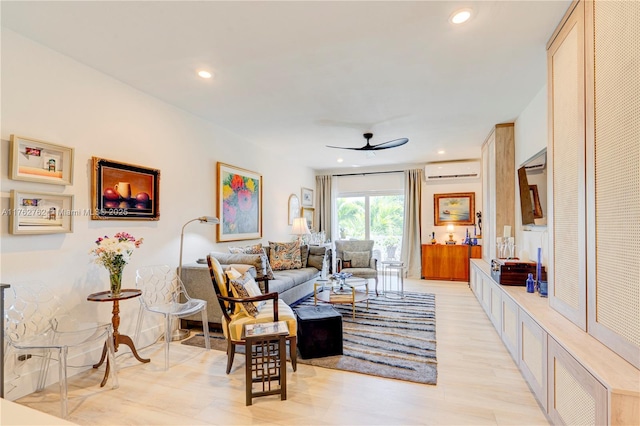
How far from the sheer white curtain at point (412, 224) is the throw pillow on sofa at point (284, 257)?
3144mm

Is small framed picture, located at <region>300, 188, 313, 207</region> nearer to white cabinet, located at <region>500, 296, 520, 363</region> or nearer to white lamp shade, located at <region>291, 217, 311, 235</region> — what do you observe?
white lamp shade, located at <region>291, 217, 311, 235</region>

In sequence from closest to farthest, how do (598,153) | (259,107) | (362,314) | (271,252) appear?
(598,153) < (259,107) < (362,314) < (271,252)

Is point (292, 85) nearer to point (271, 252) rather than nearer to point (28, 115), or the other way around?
point (28, 115)

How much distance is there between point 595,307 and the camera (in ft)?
5.71

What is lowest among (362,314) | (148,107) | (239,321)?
(362,314)

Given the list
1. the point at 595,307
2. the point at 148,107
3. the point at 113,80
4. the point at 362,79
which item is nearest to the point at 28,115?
the point at 113,80

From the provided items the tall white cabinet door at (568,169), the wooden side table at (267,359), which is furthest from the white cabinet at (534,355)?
the wooden side table at (267,359)

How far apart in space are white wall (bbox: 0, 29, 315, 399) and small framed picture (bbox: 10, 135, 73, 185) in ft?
0.20

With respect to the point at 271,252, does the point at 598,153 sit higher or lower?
higher

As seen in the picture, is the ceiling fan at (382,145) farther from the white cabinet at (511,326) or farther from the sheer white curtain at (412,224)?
the sheer white curtain at (412,224)

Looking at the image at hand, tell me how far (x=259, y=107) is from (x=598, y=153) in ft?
10.5

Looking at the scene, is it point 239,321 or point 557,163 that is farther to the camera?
point 239,321

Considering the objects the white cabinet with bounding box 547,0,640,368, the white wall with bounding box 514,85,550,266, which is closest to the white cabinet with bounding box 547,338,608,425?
the white cabinet with bounding box 547,0,640,368

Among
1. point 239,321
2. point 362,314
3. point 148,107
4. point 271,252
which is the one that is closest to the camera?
point 239,321
